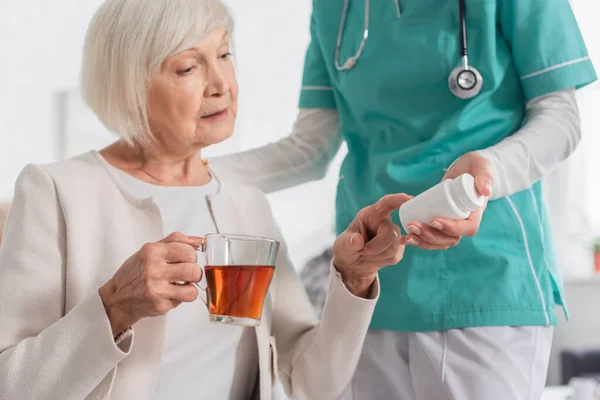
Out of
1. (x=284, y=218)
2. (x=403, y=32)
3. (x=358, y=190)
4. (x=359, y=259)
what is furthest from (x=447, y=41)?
(x=284, y=218)

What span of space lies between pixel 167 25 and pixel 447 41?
1.70 ft

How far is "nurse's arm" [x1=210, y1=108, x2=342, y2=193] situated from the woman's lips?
Result: 0.26m

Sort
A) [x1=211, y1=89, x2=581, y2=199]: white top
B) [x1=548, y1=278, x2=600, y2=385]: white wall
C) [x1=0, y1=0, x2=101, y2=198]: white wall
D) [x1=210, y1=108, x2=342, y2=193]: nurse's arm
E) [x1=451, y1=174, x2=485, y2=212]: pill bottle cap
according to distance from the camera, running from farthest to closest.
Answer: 1. [x1=0, y1=0, x2=101, y2=198]: white wall
2. [x1=548, y1=278, x2=600, y2=385]: white wall
3. [x1=210, y1=108, x2=342, y2=193]: nurse's arm
4. [x1=211, y1=89, x2=581, y2=199]: white top
5. [x1=451, y1=174, x2=485, y2=212]: pill bottle cap

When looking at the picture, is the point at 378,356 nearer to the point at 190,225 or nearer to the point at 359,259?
the point at 359,259

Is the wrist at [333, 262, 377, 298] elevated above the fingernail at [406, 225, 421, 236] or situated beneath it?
situated beneath

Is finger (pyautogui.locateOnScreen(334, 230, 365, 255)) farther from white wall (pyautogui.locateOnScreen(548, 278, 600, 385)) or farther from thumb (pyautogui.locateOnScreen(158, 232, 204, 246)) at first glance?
white wall (pyautogui.locateOnScreen(548, 278, 600, 385))

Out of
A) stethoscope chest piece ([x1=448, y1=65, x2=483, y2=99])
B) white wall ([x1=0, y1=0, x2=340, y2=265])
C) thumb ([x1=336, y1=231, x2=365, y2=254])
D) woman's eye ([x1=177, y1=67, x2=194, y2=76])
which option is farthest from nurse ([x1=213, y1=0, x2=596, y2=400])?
white wall ([x1=0, y1=0, x2=340, y2=265])

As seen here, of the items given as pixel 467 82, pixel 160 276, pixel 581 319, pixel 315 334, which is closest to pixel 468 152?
pixel 467 82

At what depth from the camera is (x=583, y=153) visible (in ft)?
14.6

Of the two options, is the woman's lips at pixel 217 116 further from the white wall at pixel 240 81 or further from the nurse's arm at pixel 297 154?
the white wall at pixel 240 81

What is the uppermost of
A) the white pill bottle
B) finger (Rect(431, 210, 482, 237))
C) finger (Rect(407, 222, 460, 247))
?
the white pill bottle

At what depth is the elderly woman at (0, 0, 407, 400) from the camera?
1.08 meters

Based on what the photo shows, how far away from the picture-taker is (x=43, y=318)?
116cm

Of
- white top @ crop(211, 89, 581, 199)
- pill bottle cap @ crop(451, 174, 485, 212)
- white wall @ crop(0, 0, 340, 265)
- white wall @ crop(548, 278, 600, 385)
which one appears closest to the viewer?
pill bottle cap @ crop(451, 174, 485, 212)
